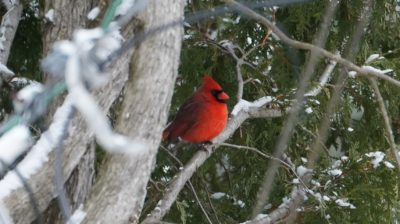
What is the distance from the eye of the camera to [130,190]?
2021 mm

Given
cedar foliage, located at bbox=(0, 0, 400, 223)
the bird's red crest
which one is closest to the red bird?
the bird's red crest

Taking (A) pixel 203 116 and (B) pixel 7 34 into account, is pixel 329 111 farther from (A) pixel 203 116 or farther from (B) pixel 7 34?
(B) pixel 7 34

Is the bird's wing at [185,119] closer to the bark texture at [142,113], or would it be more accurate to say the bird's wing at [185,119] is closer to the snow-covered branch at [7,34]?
the snow-covered branch at [7,34]

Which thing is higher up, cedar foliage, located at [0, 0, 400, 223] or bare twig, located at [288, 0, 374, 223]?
bare twig, located at [288, 0, 374, 223]

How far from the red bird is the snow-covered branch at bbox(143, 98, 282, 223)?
13 cm

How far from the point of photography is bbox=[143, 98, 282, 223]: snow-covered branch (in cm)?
307

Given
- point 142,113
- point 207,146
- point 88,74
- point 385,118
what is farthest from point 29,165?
point 207,146

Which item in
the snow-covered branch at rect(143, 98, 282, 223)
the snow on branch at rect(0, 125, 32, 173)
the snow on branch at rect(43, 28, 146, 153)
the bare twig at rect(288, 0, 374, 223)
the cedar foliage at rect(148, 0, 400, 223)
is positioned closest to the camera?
the snow on branch at rect(43, 28, 146, 153)

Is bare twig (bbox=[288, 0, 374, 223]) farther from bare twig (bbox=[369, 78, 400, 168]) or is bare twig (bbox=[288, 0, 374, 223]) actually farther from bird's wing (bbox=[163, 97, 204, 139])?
bird's wing (bbox=[163, 97, 204, 139])

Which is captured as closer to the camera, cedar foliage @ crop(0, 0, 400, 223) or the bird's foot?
the bird's foot

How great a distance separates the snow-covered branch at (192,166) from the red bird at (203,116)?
0.13m

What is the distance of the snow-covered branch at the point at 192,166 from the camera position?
3.07m

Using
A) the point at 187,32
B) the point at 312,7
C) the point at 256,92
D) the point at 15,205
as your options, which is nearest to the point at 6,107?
the point at 187,32

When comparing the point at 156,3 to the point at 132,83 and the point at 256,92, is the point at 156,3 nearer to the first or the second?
the point at 132,83
